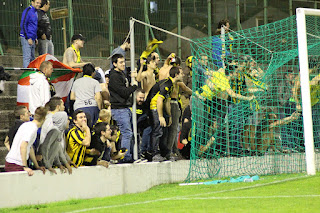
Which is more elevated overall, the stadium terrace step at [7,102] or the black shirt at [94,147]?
the stadium terrace step at [7,102]

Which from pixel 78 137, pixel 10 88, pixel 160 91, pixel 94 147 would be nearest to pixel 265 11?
pixel 160 91

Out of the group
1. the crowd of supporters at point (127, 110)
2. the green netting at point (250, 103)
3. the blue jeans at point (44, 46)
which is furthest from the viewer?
the blue jeans at point (44, 46)

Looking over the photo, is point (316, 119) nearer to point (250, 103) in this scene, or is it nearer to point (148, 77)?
point (250, 103)

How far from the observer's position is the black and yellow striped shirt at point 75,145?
10.2 metres

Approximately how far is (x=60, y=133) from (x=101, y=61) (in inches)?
235

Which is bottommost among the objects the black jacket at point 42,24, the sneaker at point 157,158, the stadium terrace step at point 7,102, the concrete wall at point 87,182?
the concrete wall at point 87,182

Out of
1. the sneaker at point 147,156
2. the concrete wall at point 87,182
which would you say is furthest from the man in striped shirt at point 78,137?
the sneaker at point 147,156

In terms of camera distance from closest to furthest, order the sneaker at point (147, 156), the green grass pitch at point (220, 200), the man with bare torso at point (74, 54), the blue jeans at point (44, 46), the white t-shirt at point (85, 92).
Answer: the green grass pitch at point (220, 200)
the white t-shirt at point (85, 92)
the sneaker at point (147, 156)
the man with bare torso at point (74, 54)
the blue jeans at point (44, 46)

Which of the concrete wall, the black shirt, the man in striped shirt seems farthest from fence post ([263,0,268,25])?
Answer: the man in striped shirt

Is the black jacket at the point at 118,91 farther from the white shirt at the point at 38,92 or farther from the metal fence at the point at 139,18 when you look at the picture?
the metal fence at the point at 139,18

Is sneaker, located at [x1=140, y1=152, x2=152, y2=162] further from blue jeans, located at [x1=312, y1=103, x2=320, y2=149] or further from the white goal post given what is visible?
blue jeans, located at [x1=312, y1=103, x2=320, y2=149]

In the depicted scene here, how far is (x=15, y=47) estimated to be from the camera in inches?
560

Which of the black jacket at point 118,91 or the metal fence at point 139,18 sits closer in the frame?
the black jacket at point 118,91

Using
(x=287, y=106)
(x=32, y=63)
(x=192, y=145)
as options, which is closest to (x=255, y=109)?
(x=287, y=106)
